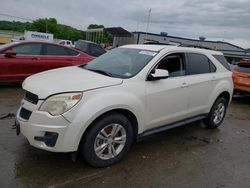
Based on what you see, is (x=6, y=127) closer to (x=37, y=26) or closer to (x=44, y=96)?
(x=44, y=96)

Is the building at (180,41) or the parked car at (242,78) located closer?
the parked car at (242,78)

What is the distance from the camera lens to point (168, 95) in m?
4.08

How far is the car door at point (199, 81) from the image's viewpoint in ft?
15.1

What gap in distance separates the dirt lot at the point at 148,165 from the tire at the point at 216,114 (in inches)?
18.0

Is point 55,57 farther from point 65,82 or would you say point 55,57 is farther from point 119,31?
point 119,31

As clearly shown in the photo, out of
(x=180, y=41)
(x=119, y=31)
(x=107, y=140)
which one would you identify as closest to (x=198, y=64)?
(x=107, y=140)

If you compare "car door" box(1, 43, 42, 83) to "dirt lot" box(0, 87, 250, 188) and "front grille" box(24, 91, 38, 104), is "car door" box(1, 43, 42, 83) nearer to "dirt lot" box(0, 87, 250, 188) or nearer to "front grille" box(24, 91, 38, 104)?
"dirt lot" box(0, 87, 250, 188)

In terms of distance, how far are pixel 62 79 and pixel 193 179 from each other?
87.9 inches

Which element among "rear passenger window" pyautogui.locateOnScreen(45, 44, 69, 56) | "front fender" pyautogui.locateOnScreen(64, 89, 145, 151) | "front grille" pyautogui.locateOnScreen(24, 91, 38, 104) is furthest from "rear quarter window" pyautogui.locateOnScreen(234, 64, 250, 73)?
"front grille" pyautogui.locateOnScreen(24, 91, 38, 104)

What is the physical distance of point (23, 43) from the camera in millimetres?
7590

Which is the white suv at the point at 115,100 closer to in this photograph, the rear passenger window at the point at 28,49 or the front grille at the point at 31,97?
the front grille at the point at 31,97

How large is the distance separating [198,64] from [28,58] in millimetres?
5118

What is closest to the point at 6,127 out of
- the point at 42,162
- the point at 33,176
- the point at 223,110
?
the point at 42,162

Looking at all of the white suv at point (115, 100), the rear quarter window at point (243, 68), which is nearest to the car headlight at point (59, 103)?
the white suv at point (115, 100)
